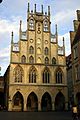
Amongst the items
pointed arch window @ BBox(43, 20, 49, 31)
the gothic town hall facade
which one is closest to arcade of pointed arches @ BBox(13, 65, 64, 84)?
the gothic town hall facade

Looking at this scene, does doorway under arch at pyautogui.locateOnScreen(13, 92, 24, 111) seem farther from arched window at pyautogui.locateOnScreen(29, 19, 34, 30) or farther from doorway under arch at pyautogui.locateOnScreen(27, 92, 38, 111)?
arched window at pyautogui.locateOnScreen(29, 19, 34, 30)

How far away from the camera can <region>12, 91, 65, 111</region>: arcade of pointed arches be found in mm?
45031

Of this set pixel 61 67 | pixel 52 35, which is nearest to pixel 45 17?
pixel 52 35

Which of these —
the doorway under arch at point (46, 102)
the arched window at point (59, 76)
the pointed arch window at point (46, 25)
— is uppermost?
the pointed arch window at point (46, 25)

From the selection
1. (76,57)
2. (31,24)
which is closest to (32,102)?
(31,24)

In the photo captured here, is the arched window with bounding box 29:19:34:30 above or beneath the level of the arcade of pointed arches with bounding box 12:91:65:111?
Answer: above

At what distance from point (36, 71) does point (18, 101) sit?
701cm

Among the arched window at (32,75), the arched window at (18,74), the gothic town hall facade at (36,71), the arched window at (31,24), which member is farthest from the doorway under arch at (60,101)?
the arched window at (31,24)

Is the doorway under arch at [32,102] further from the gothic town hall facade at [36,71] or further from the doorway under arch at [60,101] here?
the doorway under arch at [60,101]

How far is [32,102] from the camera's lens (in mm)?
46219

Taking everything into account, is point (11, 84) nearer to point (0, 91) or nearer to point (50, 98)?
point (50, 98)

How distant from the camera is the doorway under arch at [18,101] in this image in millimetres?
44875

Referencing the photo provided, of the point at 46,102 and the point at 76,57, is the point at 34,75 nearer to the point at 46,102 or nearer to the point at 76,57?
the point at 46,102

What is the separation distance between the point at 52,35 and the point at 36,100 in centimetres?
1430
